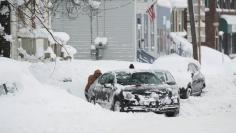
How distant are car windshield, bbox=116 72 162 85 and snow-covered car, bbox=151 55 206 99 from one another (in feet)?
20.4

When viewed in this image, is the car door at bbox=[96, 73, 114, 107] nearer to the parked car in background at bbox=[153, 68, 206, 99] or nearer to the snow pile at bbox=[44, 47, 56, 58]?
the parked car in background at bbox=[153, 68, 206, 99]

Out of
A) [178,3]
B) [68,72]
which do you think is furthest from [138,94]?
[178,3]

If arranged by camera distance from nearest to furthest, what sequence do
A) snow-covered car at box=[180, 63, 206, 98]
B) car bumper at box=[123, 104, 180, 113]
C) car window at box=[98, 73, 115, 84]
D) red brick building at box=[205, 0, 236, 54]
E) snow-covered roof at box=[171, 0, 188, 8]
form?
car bumper at box=[123, 104, 180, 113], car window at box=[98, 73, 115, 84], snow-covered car at box=[180, 63, 206, 98], snow-covered roof at box=[171, 0, 188, 8], red brick building at box=[205, 0, 236, 54]

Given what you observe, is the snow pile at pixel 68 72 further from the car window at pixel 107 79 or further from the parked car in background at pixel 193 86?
the car window at pixel 107 79

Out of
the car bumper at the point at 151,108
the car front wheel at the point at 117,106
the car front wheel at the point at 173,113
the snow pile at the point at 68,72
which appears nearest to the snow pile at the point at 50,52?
the snow pile at the point at 68,72

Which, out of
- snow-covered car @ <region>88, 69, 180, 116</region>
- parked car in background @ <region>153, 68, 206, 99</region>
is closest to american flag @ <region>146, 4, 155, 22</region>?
parked car in background @ <region>153, 68, 206, 99</region>

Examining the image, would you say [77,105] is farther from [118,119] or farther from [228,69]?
[228,69]

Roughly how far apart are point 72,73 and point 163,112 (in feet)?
46.8

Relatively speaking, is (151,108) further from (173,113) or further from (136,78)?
(136,78)

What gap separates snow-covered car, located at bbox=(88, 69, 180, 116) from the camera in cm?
1800

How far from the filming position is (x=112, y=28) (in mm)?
39188

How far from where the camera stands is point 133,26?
127 ft

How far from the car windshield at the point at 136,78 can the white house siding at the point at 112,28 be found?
63.5 ft

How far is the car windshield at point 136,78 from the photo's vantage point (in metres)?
18.9
